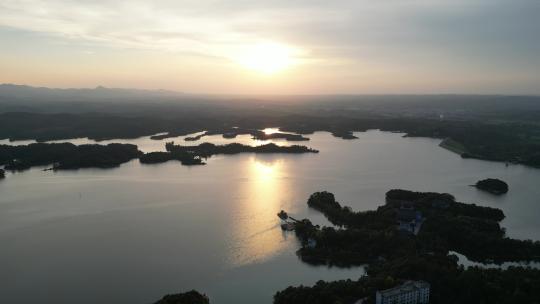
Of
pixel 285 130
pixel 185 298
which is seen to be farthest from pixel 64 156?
pixel 285 130

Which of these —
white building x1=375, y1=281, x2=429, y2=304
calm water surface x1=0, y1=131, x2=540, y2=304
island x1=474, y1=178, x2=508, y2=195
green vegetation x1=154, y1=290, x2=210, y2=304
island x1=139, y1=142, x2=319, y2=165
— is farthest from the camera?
island x1=139, y1=142, x2=319, y2=165

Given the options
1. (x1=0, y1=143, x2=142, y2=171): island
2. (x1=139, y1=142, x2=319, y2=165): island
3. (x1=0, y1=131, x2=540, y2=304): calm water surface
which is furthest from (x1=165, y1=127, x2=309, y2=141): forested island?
(x1=0, y1=131, x2=540, y2=304): calm water surface

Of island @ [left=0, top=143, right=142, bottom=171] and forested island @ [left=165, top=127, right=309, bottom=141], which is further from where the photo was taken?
forested island @ [left=165, top=127, right=309, bottom=141]

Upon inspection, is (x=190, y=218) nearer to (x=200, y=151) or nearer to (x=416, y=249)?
(x=416, y=249)

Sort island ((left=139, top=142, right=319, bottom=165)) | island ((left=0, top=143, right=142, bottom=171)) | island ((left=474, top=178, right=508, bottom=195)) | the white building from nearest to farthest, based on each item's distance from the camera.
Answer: the white building
island ((left=474, top=178, right=508, bottom=195))
island ((left=0, top=143, right=142, bottom=171))
island ((left=139, top=142, right=319, bottom=165))

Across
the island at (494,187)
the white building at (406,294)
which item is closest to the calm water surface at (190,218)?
the island at (494,187)

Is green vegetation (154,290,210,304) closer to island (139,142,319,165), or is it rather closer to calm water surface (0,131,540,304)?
calm water surface (0,131,540,304)
